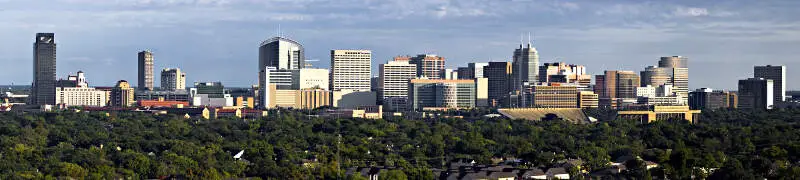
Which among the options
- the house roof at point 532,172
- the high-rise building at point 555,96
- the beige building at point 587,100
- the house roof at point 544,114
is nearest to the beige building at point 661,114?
the house roof at point 544,114

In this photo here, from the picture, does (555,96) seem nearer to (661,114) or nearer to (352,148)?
(661,114)

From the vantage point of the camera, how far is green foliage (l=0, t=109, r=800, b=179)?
71.9 meters

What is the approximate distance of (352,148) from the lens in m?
90.7

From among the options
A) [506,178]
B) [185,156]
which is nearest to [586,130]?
[185,156]

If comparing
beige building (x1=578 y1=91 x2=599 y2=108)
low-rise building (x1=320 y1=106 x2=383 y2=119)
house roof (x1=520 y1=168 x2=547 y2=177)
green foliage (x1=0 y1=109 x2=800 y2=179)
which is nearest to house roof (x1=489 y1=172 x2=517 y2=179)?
house roof (x1=520 y1=168 x2=547 y2=177)

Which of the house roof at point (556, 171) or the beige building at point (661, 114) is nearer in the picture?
the house roof at point (556, 171)

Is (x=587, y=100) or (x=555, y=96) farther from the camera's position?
(x=587, y=100)

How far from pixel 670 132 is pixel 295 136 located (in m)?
25.1

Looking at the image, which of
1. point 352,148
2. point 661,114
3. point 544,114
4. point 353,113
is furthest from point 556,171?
point 353,113

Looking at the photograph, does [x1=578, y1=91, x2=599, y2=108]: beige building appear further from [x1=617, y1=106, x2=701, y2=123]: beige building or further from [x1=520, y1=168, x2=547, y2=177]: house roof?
[x1=520, y1=168, x2=547, y2=177]: house roof

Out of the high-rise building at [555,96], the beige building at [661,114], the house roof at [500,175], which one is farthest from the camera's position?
the high-rise building at [555,96]

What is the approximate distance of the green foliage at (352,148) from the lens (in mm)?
71875

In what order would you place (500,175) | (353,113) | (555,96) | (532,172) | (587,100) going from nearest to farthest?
1. (500,175)
2. (532,172)
3. (353,113)
4. (555,96)
5. (587,100)

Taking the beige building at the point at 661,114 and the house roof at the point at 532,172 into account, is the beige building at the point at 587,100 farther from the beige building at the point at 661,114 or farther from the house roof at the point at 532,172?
the house roof at the point at 532,172
